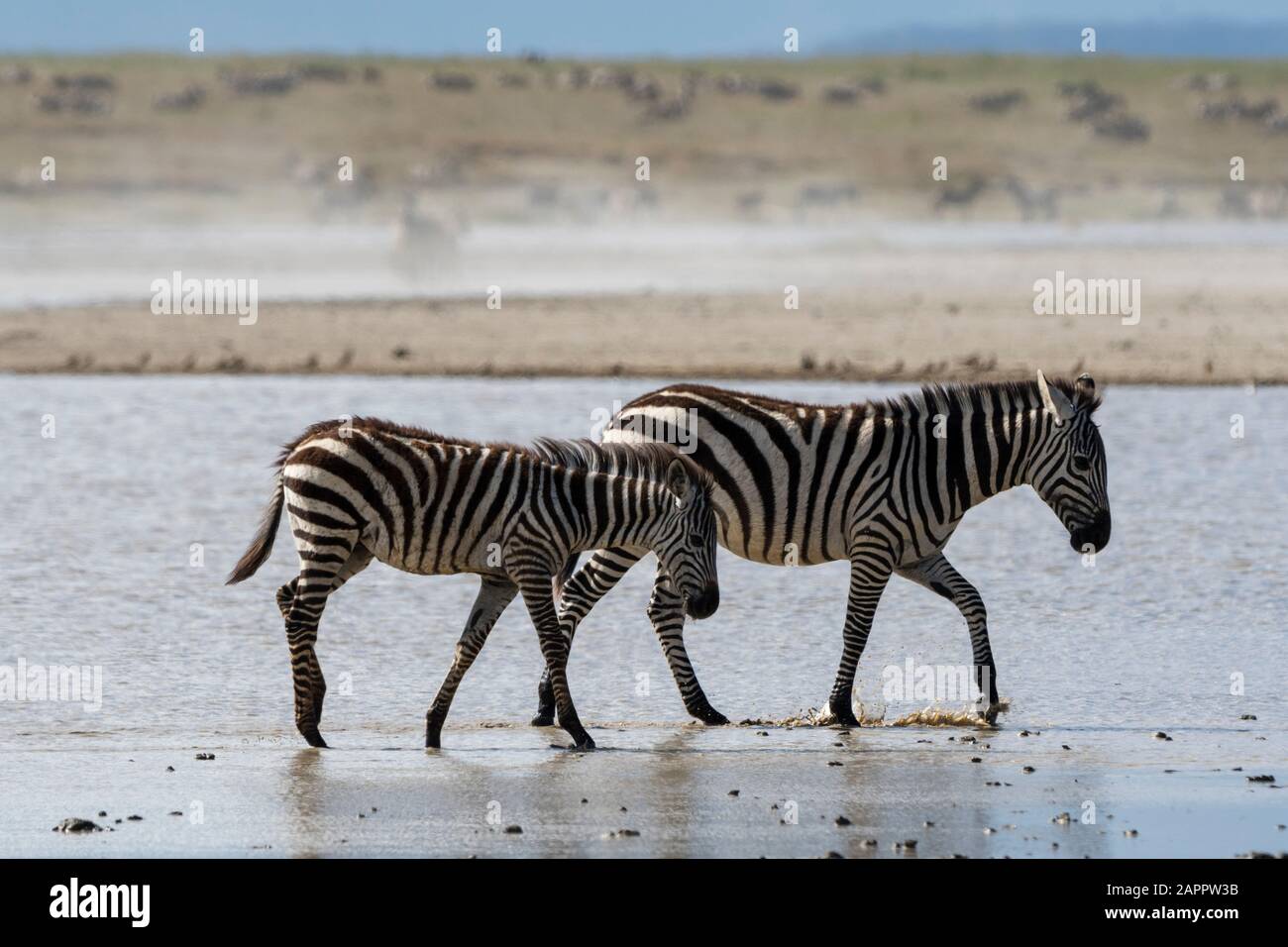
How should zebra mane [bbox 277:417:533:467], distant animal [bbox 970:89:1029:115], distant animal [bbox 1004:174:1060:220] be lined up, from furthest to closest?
distant animal [bbox 970:89:1029:115] < distant animal [bbox 1004:174:1060:220] < zebra mane [bbox 277:417:533:467]

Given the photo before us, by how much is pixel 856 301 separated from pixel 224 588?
51.7ft

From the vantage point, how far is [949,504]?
9.95 meters

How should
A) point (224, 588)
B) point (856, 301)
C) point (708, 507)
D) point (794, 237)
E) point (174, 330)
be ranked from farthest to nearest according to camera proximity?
point (794, 237) → point (856, 301) → point (174, 330) → point (224, 588) → point (708, 507)

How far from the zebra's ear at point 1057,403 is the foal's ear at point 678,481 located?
185cm

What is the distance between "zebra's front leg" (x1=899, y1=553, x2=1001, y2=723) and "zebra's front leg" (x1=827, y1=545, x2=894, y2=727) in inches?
10.3

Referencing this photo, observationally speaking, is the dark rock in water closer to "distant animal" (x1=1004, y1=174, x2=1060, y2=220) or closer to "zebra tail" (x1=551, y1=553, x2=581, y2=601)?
"zebra tail" (x1=551, y1=553, x2=581, y2=601)

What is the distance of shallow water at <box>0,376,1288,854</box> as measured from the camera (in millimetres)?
8375

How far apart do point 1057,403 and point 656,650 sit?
2578mm

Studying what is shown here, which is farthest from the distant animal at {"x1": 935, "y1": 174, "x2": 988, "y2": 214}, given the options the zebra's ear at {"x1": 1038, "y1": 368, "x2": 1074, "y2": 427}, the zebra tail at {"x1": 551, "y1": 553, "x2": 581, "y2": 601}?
the zebra tail at {"x1": 551, "y1": 553, "x2": 581, "y2": 601}

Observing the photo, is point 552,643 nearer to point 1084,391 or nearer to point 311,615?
point 311,615

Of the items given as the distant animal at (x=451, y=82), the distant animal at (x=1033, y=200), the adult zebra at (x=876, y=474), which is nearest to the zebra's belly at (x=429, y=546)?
the adult zebra at (x=876, y=474)

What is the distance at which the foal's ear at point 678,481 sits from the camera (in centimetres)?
927
